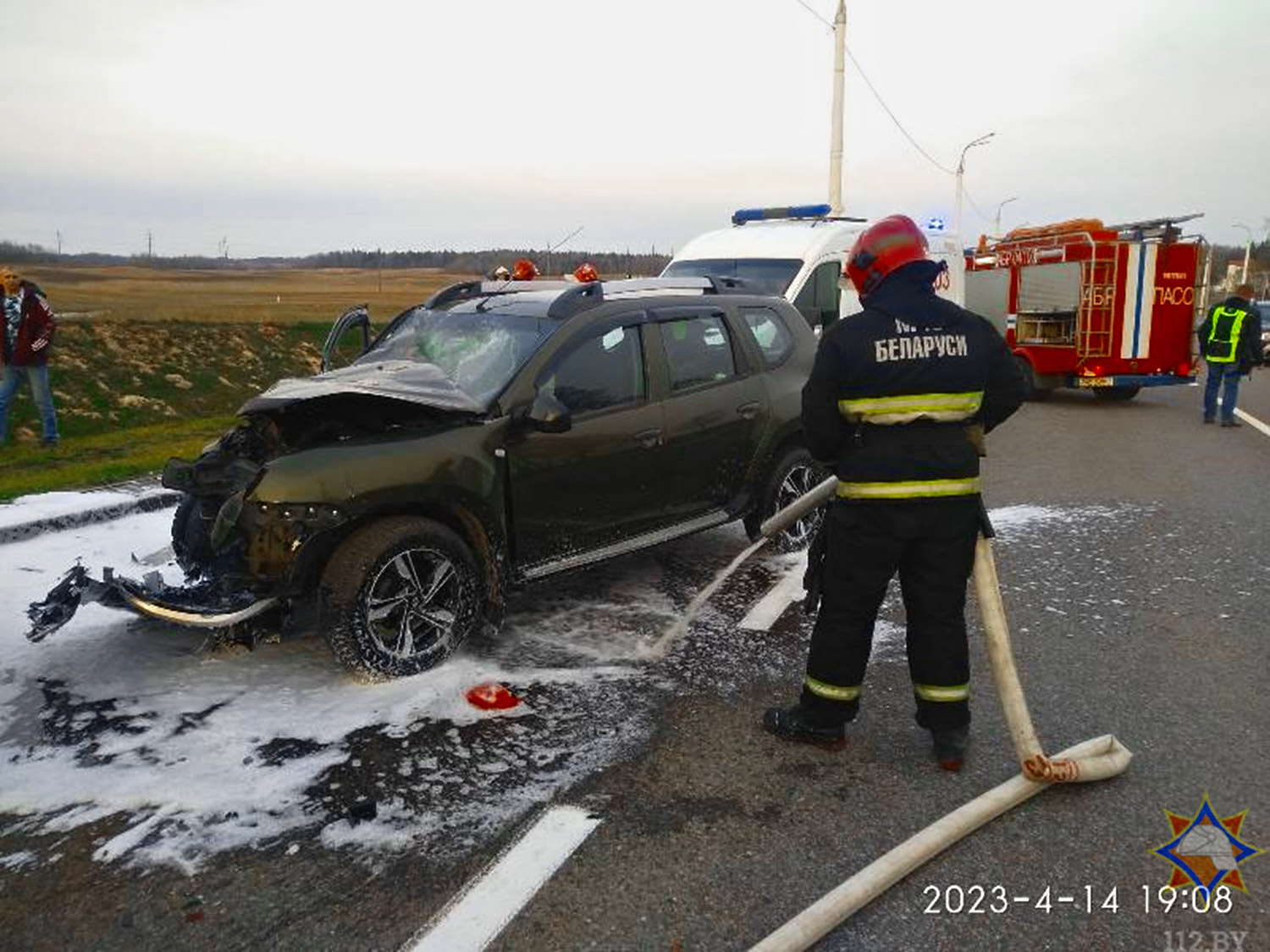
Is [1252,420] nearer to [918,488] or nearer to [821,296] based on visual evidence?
[821,296]

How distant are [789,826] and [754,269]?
8617mm

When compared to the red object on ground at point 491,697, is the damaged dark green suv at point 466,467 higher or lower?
higher

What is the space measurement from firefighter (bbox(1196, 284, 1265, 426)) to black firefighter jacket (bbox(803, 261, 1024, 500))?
10978mm

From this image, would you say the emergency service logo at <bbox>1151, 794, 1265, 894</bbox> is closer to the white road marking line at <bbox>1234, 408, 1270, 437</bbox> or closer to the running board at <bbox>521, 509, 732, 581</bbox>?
the running board at <bbox>521, 509, 732, 581</bbox>

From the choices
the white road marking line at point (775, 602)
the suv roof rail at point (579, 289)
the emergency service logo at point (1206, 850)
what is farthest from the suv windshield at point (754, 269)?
the emergency service logo at point (1206, 850)

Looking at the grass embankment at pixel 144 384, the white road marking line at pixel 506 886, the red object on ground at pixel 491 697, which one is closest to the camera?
the white road marking line at pixel 506 886

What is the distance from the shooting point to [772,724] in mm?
3752

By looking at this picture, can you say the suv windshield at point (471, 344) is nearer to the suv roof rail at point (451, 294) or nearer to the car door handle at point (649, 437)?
the suv roof rail at point (451, 294)

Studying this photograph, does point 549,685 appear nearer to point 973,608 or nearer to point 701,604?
point 701,604

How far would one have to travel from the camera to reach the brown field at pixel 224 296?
74.2 ft

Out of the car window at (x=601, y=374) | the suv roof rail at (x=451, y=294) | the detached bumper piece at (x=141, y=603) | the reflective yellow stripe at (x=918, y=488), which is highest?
the suv roof rail at (x=451, y=294)

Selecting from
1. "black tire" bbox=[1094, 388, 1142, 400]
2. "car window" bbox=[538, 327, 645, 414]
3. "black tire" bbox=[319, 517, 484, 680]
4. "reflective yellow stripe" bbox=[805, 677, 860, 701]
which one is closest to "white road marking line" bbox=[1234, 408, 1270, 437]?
"black tire" bbox=[1094, 388, 1142, 400]

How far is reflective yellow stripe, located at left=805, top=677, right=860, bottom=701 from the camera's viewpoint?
357 centimetres

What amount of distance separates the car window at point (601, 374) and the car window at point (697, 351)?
25 centimetres
